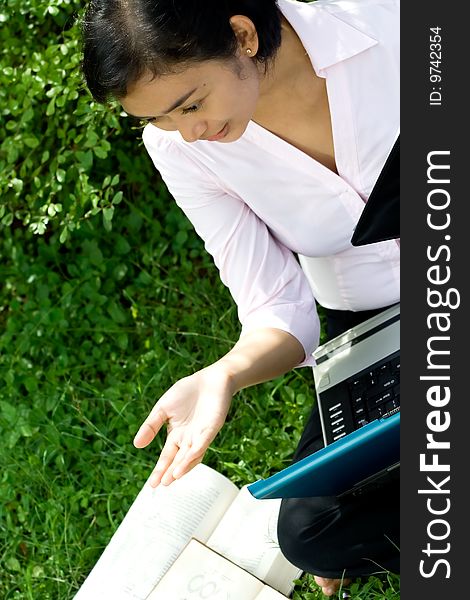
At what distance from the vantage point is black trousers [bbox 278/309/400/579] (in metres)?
2.04

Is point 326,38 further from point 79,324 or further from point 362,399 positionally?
point 79,324

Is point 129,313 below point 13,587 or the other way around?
the other way around

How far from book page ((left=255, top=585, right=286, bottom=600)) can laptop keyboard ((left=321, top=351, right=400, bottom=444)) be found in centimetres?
34

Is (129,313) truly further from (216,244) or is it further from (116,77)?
(116,77)

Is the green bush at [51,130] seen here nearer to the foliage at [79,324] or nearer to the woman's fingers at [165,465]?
the foliage at [79,324]

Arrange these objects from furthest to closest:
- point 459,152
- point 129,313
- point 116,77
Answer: point 129,313 < point 116,77 < point 459,152

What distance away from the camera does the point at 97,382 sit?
295 centimetres

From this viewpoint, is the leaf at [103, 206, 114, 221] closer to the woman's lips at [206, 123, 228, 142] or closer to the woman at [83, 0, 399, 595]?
the woman at [83, 0, 399, 595]

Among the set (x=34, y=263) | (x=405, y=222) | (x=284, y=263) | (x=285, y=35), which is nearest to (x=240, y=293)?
(x=284, y=263)

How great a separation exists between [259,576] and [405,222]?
1.13 metres

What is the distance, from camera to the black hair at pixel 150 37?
161 centimetres

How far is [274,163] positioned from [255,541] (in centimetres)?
85

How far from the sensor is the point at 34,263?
3146mm

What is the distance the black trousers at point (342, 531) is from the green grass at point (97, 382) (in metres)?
0.10
